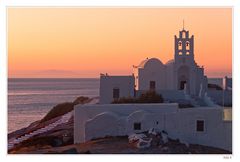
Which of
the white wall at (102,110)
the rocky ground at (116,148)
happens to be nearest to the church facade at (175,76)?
the white wall at (102,110)

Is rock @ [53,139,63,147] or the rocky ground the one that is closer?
the rocky ground

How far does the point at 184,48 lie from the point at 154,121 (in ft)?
13.0

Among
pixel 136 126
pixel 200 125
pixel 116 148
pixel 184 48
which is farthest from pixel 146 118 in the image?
pixel 184 48

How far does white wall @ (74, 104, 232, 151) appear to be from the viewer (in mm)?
11469

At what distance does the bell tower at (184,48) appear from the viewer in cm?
1491

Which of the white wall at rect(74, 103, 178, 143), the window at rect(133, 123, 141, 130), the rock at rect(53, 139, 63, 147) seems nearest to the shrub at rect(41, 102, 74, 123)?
the rock at rect(53, 139, 63, 147)

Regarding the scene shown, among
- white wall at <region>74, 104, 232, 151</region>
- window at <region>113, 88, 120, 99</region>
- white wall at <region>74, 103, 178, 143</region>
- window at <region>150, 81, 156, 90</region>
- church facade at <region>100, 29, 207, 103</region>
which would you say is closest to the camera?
white wall at <region>74, 104, 232, 151</region>

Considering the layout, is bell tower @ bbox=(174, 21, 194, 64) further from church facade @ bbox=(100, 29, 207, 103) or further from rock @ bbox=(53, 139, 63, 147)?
rock @ bbox=(53, 139, 63, 147)

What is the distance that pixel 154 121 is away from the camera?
11.9 m

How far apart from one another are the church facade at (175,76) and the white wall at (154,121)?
6.56ft
